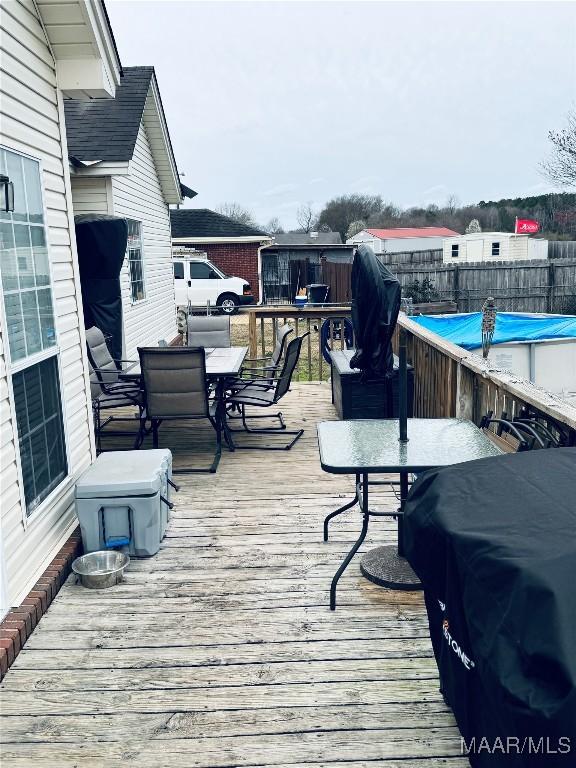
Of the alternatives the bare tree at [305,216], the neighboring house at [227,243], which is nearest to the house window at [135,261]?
the neighboring house at [227,243]

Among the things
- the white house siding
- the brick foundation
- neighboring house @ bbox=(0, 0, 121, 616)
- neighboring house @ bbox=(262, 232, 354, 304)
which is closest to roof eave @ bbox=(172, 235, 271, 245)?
neighboring house @ bbox=(262, 232, 354, 304)

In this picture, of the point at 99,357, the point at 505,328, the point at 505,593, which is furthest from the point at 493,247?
the point at 505,593

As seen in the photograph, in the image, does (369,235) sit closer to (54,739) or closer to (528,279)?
(528,279)

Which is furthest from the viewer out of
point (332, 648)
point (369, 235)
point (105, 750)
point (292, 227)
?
point (292, 227)

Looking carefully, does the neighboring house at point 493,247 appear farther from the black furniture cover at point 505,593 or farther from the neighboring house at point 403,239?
the black furniture cover at point 505,593

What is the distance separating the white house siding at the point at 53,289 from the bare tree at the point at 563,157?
69.0ft

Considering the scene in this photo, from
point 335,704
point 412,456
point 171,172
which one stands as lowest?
point 335,704

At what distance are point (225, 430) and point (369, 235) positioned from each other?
35906 mm

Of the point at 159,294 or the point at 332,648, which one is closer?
the point at 332,648

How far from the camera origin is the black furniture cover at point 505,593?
128 centimetres

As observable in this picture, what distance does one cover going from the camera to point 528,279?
17938 mm

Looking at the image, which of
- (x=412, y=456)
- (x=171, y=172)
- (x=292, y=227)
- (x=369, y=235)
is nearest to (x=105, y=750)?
(x=412, y=456)

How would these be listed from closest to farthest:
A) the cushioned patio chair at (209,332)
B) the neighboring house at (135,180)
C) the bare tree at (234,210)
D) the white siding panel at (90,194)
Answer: the cushioned patio chair at (209,332) < the neighboring house at (135,180) < the white siding panel at (90,194) < the bare tree at (234,210)

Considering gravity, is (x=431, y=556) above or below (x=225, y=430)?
above
